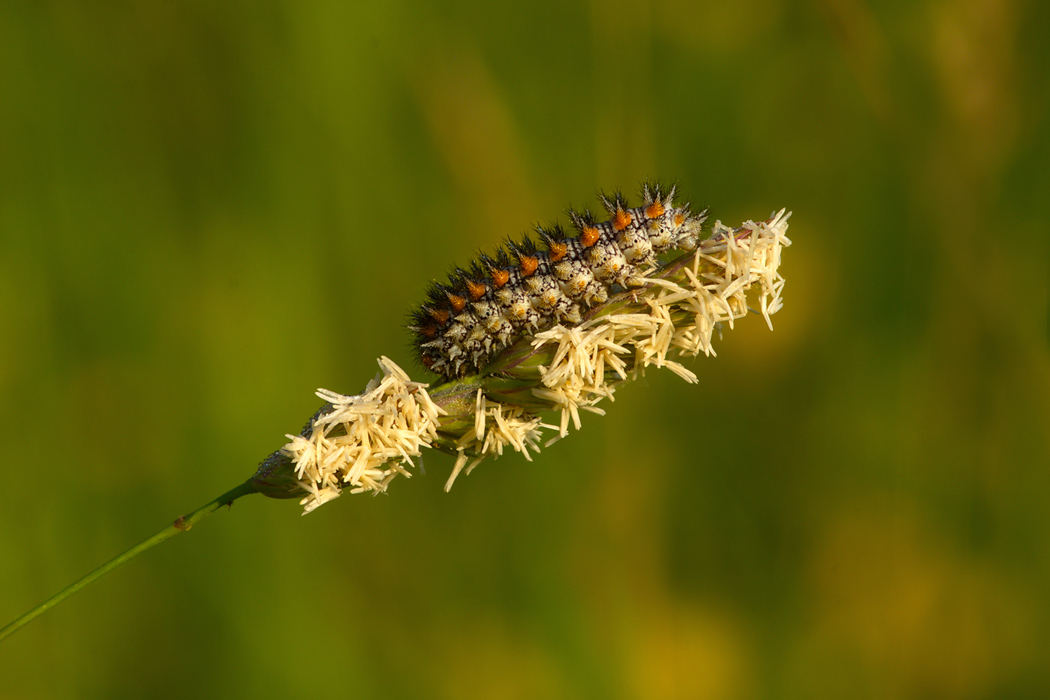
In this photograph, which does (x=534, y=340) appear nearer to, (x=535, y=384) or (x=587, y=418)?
(x=535, y=384)

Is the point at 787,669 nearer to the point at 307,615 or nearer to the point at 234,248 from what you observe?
the point at 307,615

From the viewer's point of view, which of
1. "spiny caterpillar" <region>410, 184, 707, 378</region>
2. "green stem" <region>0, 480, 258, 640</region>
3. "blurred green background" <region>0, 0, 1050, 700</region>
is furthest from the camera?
"blurred green background" <region>0, 0, 1050, 700</region>

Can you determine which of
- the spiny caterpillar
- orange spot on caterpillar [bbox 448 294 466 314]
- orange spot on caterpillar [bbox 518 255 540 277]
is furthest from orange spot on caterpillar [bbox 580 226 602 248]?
orange spot on caterpillar [bbox 448 294 466 314]

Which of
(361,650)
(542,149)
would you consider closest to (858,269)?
(542,149)

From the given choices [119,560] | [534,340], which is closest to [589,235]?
[534,340]

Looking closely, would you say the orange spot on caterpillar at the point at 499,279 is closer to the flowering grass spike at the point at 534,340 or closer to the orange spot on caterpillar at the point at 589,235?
the flowering grass spike at the point at 534,340

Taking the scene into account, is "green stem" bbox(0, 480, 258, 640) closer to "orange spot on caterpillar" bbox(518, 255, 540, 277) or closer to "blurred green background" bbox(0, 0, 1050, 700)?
"orange spot on caterpillar" bbox(518, 255, 540, 277)
